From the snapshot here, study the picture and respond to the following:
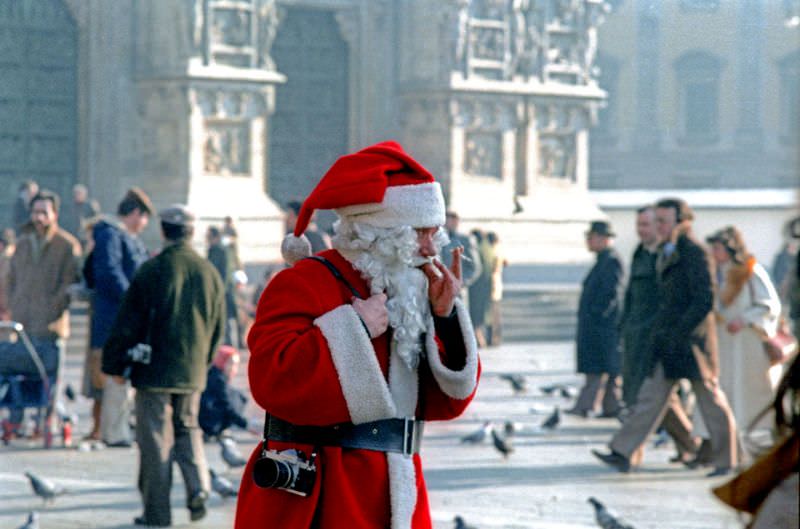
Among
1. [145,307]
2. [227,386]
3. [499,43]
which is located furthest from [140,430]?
[499,43]

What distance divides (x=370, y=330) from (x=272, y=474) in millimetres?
430

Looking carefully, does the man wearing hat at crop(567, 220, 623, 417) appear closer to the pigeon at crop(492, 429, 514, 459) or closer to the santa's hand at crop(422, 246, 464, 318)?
the pigeon at crop(492, 429, 514, 459)

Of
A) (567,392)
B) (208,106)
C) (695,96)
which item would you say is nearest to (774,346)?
(567,392)

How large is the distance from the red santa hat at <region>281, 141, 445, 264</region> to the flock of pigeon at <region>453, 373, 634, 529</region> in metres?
3.47

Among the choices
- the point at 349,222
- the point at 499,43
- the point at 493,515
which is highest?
the point at 499,43

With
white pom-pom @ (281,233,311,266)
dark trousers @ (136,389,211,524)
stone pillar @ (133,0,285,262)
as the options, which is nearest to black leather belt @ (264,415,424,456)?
white pom-pom @ (281,233,311,266)

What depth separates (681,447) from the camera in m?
10.8

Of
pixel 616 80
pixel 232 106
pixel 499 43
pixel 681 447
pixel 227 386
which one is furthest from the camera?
pixel 616 80

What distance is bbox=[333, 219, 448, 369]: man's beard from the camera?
4305 mm

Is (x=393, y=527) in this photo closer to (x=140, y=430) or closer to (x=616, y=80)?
(x=140, y=430)

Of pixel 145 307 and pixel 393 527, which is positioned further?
pixel 145 307

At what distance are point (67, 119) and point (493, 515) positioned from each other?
54.9 feet

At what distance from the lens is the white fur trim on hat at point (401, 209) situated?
14.3 ft

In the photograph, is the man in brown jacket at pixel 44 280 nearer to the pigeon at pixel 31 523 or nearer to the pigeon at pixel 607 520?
the pigeon at pixel 31 523
